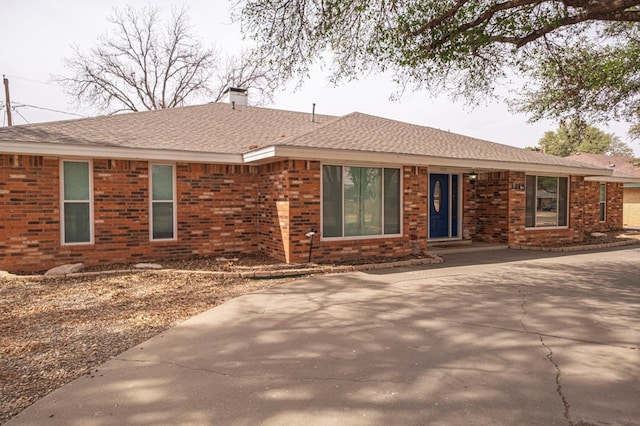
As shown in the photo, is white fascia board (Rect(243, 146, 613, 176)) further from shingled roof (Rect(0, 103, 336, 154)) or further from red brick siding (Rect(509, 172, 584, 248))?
shingled roof (Rect(0, 103, 336, 154))

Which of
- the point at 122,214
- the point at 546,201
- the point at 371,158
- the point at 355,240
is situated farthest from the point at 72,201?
the point at 546,201

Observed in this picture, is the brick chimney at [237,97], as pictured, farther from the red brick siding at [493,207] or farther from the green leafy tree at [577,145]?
the green leafy tree at [577,145]

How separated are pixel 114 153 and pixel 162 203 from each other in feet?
5.27

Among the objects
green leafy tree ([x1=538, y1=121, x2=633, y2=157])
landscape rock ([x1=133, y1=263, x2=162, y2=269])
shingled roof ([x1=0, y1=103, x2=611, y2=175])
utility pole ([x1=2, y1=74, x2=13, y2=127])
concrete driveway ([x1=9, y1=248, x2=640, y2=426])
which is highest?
green leafy tree ([x1=538, y1=121, x2=633, y2=157])

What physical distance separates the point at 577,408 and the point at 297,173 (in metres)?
7.07

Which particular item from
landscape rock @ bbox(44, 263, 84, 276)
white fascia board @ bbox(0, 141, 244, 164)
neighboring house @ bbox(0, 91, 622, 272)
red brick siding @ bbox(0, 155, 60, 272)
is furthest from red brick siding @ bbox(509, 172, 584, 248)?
red brick siding @ bbox(0, 155, 60, 272)

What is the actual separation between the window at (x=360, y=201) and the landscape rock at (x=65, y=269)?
17.5ft

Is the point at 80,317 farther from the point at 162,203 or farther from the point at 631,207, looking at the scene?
the point at 631,207

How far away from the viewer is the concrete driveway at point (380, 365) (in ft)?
10.3

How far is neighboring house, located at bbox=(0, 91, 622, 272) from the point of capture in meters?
8.71

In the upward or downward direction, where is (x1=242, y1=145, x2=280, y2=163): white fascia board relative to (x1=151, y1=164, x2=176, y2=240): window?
upward

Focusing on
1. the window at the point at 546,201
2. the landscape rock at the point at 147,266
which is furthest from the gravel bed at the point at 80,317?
the window at the point at 546,201

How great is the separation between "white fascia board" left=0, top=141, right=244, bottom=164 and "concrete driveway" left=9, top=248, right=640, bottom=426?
4.26 metres

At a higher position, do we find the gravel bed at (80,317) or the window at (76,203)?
the window at (76,203)
